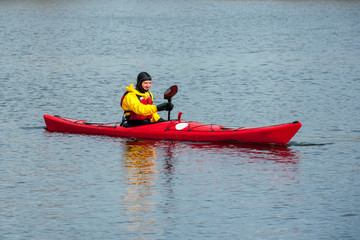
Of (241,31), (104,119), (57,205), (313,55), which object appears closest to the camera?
(57,205)

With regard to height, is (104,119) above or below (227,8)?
below

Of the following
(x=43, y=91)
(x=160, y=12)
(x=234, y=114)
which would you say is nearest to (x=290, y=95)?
(x=234, y=114)

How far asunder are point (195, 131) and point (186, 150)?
1.86ft

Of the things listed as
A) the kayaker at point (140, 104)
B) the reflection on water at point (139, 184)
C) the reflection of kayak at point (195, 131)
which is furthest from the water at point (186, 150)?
the kayaker at point (140, 104)

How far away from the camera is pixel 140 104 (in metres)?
14.4

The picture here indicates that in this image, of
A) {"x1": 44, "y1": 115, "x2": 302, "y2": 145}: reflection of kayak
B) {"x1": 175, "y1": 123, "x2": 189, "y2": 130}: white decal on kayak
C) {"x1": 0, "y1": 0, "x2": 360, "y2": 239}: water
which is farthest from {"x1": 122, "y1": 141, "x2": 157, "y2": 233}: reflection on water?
{"x1": 175, "y1": 123, "x2": 189, "y2": 130}: white decal on kayak

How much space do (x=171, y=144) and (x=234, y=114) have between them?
4.79 meters

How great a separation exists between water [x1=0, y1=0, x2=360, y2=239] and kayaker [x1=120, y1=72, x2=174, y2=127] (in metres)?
0.48

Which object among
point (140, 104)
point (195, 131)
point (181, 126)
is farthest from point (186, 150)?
point (140, 104)

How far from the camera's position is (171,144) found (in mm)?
14297

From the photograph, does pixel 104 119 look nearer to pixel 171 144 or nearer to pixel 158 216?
pixel 171 144

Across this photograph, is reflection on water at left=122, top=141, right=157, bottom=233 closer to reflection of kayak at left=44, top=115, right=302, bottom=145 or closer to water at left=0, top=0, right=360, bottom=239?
water at left=0, top=0, right=360, bottom=239

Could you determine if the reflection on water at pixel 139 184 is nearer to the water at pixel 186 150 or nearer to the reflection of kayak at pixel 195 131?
the water at pixel 186 150

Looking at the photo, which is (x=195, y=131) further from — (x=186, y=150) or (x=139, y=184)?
(x=139, y=184)
